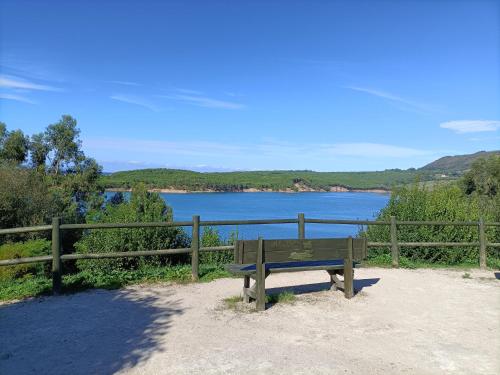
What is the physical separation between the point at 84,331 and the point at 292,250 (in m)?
2.82

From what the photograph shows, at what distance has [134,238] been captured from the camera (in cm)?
1019

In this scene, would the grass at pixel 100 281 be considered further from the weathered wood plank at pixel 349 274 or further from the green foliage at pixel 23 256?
the weathered wood plank at pixel 349 274

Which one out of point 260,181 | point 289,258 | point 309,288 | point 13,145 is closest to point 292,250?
point 289,258

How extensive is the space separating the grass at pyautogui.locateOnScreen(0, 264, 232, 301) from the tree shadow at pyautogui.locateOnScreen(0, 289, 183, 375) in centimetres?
38

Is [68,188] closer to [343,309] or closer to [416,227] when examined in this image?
[416,227]

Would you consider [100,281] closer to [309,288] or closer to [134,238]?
[134,238]

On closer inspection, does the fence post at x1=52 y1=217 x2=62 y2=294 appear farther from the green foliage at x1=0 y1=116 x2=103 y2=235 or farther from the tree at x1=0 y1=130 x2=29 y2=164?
the tree at x1=0 y1=130 x2=29 y2=164

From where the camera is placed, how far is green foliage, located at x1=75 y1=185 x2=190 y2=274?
10.1 m

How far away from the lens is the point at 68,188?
30.2 meters

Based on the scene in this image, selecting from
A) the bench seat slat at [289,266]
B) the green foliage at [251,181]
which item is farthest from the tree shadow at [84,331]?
the green foliage at [251,181]

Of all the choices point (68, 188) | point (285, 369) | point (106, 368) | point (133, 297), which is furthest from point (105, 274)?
point (68, 188)

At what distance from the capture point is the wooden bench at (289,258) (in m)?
5.83

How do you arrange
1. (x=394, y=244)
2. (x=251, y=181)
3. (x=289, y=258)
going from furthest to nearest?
(x=251, y=181) → (x=394, y=244) → (x=289, y=258)

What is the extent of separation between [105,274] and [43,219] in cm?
1405
